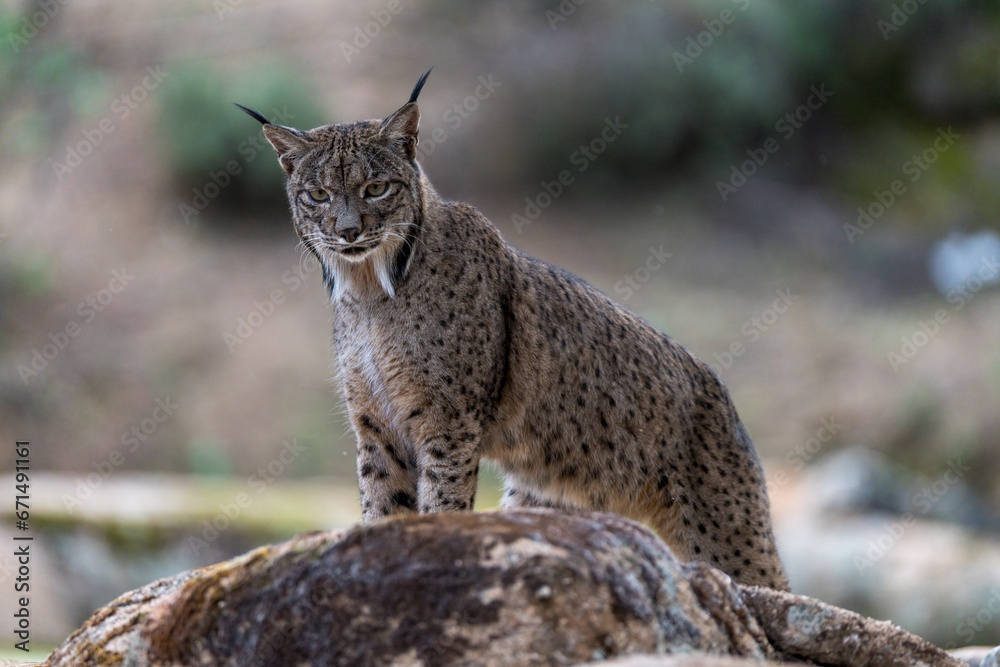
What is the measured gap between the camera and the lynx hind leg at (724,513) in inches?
282

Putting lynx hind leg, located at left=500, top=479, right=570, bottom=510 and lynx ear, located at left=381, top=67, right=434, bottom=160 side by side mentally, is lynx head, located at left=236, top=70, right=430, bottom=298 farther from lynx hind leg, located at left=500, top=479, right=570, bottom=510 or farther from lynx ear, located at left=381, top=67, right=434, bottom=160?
lynx hind leg, located at left=500, top=479, right=570, bottom=510

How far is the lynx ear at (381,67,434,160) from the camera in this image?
21.3ft

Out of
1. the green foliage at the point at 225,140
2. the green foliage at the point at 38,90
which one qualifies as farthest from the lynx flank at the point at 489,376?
the green foliage at the point at 225,140

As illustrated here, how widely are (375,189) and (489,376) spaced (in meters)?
1.25

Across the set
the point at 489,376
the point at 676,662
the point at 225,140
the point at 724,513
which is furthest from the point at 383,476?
the point at 225,140

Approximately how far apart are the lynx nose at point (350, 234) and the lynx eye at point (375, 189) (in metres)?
0.28

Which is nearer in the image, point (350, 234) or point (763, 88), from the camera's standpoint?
point (350, 234)

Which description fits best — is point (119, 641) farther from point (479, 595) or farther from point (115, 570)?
point (115, 570)

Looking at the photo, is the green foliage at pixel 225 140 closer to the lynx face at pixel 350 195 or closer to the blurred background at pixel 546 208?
the blurred background at pixel 546 208

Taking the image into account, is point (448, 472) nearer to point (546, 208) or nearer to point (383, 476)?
point (383, 476)

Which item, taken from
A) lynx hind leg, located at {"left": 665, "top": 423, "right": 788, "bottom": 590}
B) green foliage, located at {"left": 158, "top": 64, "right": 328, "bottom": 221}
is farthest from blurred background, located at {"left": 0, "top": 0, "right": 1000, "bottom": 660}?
lynx hind leg, located at {"left": 665, "top": 423, "right": 788, "bottom": 590}

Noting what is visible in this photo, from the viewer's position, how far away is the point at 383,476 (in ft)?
21.9

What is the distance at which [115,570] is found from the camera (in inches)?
479

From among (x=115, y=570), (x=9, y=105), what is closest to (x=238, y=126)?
(x=9, y=105)
